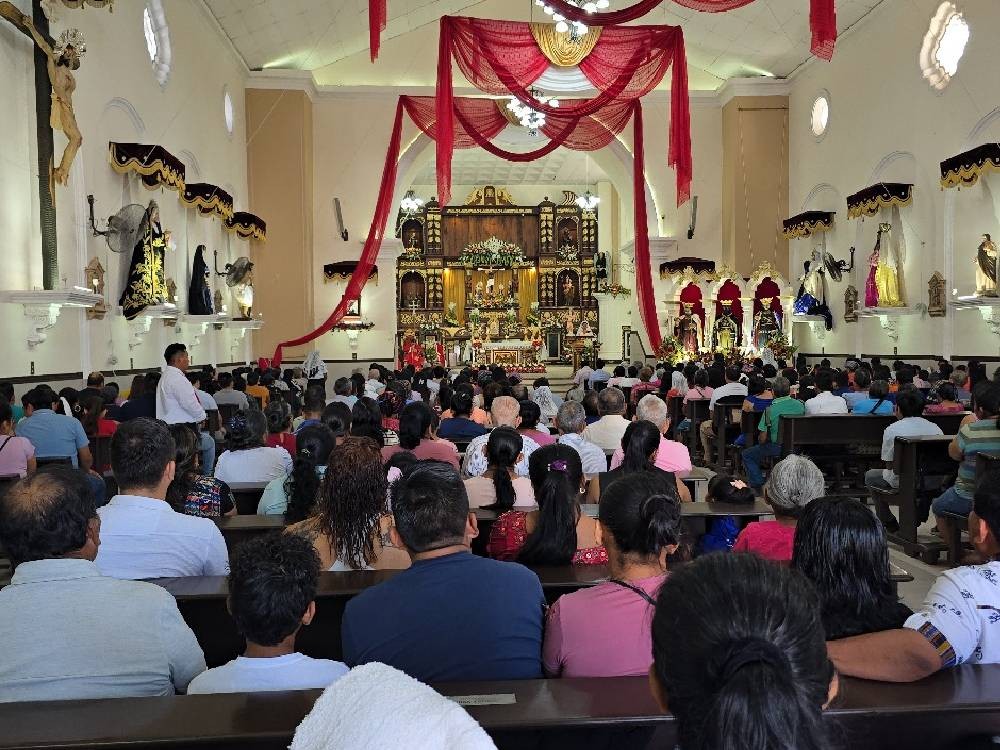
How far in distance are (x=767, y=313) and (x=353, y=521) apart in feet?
47.4

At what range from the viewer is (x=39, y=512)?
86.3 inches

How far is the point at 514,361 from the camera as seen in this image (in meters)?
21.5

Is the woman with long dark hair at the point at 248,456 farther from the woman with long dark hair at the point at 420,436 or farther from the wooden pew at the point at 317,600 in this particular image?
the wooden pew at the point at 317,600

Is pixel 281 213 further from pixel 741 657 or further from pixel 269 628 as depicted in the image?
pixel 741 657

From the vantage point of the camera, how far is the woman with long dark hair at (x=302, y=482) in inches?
151

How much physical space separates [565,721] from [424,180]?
82.7ft

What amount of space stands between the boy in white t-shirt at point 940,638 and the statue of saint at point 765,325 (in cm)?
1460

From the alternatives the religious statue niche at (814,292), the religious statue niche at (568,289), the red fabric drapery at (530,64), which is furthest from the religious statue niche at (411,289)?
the red fabric drapery at (530,64)

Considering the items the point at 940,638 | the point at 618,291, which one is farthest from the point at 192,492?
the point at 618,291

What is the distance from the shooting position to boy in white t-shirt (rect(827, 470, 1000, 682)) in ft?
6.38

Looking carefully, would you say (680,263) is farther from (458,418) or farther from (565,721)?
(565,721)

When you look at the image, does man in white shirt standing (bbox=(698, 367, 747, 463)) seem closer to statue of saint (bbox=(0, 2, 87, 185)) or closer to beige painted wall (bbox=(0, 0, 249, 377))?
beige painted wall (bbox=(0, 0, 249, 377))

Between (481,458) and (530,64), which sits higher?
(530,64)

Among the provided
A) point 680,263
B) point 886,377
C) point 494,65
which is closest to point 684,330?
point 680,263
